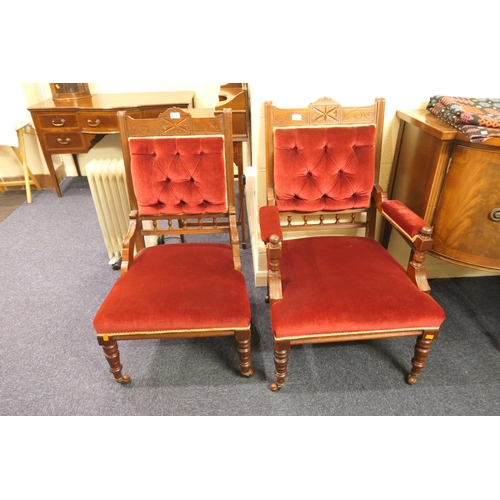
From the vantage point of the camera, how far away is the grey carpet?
1.59 meters

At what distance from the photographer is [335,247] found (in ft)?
5.57

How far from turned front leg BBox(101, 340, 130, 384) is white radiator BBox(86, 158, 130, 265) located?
3.33ft

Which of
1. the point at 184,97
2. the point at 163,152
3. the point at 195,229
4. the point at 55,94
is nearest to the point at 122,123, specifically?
the point at 163,152

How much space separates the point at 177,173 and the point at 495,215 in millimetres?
1360

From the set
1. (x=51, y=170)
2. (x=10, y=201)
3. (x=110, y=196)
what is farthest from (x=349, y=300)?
(x=10, y=201)

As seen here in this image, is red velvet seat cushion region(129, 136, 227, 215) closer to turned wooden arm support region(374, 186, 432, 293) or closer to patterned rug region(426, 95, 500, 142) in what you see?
turned wooden arm support region(374, 186, 432, 293)

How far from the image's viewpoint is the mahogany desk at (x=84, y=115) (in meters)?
3.18

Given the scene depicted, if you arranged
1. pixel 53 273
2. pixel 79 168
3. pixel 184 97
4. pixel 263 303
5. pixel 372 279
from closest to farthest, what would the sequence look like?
1. pixel 372 279
2. pixel 263 303
3. pixel 53 273
4. pixel 184 97
5. pixel 79 168

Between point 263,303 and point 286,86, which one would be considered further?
point 263,303

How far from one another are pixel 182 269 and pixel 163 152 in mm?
528

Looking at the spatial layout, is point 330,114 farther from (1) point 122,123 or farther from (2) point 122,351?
(2) point 122,351

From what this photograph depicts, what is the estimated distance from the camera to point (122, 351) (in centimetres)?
189

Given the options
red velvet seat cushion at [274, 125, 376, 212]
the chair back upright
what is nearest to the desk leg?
the chair back upright

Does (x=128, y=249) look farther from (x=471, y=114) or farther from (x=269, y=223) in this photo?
(x=471, y=114)
